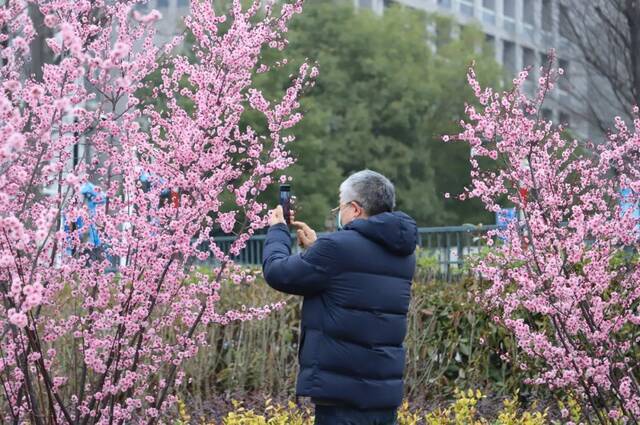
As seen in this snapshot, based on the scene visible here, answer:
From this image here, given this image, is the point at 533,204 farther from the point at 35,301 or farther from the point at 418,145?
the point at 418,145

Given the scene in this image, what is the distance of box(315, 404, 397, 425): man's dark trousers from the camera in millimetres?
4801

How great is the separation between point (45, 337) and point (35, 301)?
2112 millimetres

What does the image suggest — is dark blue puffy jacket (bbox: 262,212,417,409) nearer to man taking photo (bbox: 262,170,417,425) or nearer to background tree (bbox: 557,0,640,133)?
man taking photo (bbox: 262,170,417,425)

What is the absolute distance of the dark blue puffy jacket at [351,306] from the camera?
477cm

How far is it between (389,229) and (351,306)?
1.15 feet

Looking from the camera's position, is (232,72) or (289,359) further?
(289,359)

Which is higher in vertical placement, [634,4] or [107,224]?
[634,4]

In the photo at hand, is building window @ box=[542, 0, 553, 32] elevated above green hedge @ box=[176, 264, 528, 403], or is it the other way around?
building window @ box=[542, 0, 553, 32]

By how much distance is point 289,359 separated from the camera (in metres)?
9.05

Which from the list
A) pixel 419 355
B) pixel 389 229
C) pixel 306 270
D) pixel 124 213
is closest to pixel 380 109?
pixel 419 355

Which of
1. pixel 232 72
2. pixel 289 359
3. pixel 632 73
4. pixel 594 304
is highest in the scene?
pixel 632 73

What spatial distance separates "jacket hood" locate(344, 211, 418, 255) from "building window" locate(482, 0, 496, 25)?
198 feet

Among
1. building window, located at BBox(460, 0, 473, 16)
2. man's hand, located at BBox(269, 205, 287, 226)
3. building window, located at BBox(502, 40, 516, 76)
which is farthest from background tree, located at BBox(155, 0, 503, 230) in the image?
man's hand, located at BBox(269, 205, 287, 226)

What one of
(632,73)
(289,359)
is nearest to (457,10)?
(632,73)
